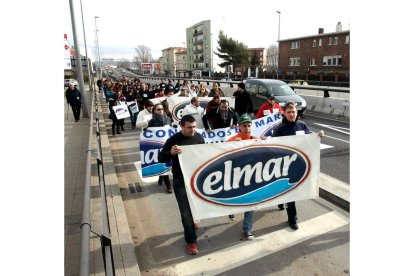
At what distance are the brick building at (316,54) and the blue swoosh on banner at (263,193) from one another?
136 feet

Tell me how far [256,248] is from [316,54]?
57527mm

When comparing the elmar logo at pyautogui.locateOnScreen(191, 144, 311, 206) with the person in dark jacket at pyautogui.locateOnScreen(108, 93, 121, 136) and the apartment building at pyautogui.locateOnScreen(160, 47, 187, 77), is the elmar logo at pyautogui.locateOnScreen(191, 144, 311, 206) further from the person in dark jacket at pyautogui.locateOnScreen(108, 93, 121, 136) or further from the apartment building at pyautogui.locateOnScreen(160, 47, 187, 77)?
the apartment building at pyautogui.locateOnScreen(160, 47, 187, 77)

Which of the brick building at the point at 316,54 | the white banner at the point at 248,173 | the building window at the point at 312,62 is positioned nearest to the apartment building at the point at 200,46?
the brick building at the point at 316,54

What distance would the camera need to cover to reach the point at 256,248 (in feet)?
14.8

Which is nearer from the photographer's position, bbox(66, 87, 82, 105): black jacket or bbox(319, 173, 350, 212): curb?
bbox(319, 173, 350, 212): curb

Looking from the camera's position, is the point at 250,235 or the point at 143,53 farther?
the point at 143,53

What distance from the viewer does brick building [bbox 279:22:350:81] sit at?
50.8 m

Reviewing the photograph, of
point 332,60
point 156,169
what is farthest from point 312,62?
point 156,169

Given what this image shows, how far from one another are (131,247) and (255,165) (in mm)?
1951

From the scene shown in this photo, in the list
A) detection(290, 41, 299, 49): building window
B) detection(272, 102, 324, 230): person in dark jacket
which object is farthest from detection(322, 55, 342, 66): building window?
detection(272, 102, 324, 230): person in dark jacket

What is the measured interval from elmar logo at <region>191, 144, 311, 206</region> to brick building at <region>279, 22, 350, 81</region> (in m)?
41.4

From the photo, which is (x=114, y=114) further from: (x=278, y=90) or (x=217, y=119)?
(x=278, y=90)
